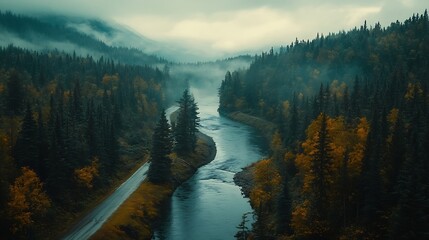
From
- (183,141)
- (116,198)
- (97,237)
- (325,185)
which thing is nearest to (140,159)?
(183,141)

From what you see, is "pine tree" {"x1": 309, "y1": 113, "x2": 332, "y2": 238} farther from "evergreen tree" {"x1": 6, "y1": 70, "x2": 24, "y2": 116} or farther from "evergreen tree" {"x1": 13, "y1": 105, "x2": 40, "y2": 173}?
"evergreen tree" {"x1": 6, "y1": 70, "x2": 24, "y2": 116}

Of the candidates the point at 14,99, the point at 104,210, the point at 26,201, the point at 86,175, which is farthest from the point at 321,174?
the point at 14,99

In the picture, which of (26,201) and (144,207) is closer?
(26,201)

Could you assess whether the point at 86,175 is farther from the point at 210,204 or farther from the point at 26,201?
the point at 210,204

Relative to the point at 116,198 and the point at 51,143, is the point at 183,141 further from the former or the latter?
the point at 51,143

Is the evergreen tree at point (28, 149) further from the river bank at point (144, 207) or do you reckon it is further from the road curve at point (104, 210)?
the river bank at point (144, 207)

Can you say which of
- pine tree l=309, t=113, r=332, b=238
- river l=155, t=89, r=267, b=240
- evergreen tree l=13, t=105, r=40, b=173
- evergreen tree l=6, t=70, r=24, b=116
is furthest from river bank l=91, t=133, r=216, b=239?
evergreen tree l=6, t=70, r=24, b=116

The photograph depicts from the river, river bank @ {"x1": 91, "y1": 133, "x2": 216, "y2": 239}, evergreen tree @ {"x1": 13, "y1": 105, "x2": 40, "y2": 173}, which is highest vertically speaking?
evergreen tree @ {"x1": 13, "y1": 105, "x2": 40, "y2": 173}
